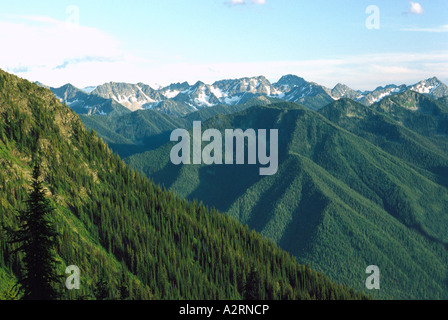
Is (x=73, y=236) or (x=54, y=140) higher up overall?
(x=54, y=140)

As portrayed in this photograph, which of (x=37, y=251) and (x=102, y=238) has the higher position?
(x=37, y=251)

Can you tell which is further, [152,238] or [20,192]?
[152,238]

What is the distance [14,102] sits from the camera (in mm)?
192375

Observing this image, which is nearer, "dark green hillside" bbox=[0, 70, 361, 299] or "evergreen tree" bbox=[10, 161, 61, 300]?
"evergreen tree" bbox=[10, 161, 61, 300]

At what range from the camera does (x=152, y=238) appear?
191625 mm

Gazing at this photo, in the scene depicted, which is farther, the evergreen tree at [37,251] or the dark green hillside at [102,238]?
the dark green hillside at [102,238]

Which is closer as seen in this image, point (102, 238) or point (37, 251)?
point (37, 251)
